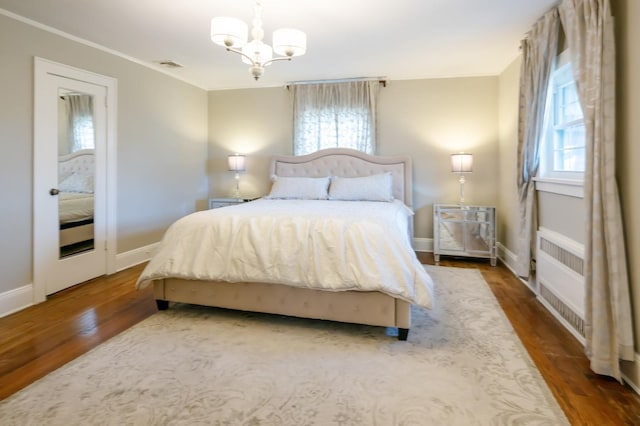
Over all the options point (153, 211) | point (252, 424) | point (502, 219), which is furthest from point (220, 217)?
point (502, 219)

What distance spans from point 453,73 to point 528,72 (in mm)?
1521

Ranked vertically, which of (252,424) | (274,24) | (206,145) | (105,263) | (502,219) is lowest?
(252,424)

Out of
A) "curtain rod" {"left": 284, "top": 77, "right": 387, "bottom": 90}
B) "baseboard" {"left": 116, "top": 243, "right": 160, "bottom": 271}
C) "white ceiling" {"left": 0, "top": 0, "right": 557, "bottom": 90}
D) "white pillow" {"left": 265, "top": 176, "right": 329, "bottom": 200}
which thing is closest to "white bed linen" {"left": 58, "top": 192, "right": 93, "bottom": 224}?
"baseboard" {"left": 116, "top": 243, "right": 160, "bottom": 271}

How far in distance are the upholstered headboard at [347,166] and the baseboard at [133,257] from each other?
77.6 inches

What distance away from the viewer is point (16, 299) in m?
2.84

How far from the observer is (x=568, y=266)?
94.7 inches

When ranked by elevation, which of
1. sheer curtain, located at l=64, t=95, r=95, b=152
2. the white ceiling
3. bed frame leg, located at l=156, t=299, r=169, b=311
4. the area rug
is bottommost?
the area rug

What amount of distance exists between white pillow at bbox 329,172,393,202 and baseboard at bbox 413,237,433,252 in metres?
0.96

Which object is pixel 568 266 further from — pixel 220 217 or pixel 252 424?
pixel 220 217

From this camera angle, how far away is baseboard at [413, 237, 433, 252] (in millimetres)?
4785

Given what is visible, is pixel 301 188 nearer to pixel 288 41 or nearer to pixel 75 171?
pixel 288 41

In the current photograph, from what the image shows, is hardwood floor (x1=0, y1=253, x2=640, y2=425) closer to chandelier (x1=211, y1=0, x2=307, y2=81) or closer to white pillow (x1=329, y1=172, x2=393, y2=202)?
white pillow (x1=329, y1=172, x2=393, y2=202)

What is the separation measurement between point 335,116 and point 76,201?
3.32 metres

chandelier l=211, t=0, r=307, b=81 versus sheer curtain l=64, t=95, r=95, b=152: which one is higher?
chandelier l=211, t=0, r=307, b=81
